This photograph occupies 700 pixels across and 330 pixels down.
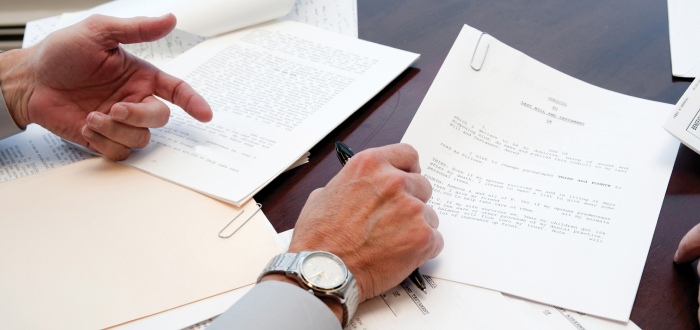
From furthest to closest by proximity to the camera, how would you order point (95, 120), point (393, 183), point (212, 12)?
point (212, 12) < point (95, 120) < point (393, 183)

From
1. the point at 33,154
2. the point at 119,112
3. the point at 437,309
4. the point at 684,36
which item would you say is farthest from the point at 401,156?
the point at 684,36

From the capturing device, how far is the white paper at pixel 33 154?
77cm

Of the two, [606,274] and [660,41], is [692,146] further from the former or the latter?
[660,41]

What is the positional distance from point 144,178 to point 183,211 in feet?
0.41

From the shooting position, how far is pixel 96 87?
80cm

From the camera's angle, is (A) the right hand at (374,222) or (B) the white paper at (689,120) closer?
(A) the right hand at (374,222)

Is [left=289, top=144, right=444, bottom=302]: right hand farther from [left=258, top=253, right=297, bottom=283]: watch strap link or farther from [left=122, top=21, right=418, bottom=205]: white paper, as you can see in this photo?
[left=122, top=21, right=418, bottom=205]: white paper

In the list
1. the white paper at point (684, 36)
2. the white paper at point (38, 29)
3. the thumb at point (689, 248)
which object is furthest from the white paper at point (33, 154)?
the white paper at point (684, 36)

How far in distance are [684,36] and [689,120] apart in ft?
1.38

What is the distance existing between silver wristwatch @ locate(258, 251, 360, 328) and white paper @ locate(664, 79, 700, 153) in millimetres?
601

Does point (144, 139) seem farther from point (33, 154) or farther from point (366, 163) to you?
point (366, 163)

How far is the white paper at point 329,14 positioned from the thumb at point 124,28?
0.42 m

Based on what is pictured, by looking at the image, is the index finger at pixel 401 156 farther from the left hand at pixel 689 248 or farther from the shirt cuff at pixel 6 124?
the shirt cuff at pixel 6 124

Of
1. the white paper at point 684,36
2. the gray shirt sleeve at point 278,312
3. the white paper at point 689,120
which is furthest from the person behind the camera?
the white paper at point 684,36
